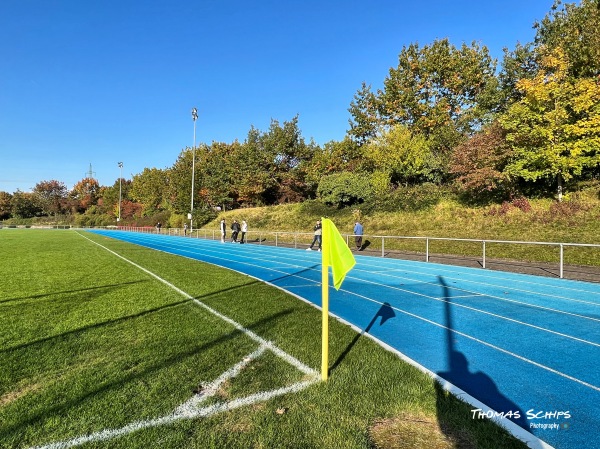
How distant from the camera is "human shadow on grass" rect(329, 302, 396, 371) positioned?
440 cm

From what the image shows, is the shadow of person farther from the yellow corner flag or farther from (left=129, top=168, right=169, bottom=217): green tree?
(left=129, top=168, right=169, bottom=217): green tree

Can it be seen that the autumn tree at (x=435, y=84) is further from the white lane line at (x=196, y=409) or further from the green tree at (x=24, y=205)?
the green tree at (x=24, y=205)

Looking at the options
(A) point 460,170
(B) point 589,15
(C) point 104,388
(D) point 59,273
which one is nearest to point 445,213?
(A) point 460,170

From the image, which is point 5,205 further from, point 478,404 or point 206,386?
point 478,404

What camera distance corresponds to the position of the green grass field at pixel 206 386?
2.85 metres

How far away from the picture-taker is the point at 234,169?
50.6 m

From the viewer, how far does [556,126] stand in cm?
1800

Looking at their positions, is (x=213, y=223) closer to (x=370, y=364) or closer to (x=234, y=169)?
(x=234, y=169)

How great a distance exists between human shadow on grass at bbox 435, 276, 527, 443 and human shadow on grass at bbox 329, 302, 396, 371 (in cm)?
105

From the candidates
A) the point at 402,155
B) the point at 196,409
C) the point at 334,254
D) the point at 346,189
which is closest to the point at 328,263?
the point at 334,254

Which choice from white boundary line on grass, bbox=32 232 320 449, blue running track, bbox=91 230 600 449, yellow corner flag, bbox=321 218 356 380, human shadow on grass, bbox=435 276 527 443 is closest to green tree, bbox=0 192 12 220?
blue running track, bbox=91 230 600 449

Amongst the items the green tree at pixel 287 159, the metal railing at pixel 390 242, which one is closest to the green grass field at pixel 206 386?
the metal railing at pixel 390 242

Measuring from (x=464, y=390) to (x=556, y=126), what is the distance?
60.9 ft

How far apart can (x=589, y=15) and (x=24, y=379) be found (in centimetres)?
3122
